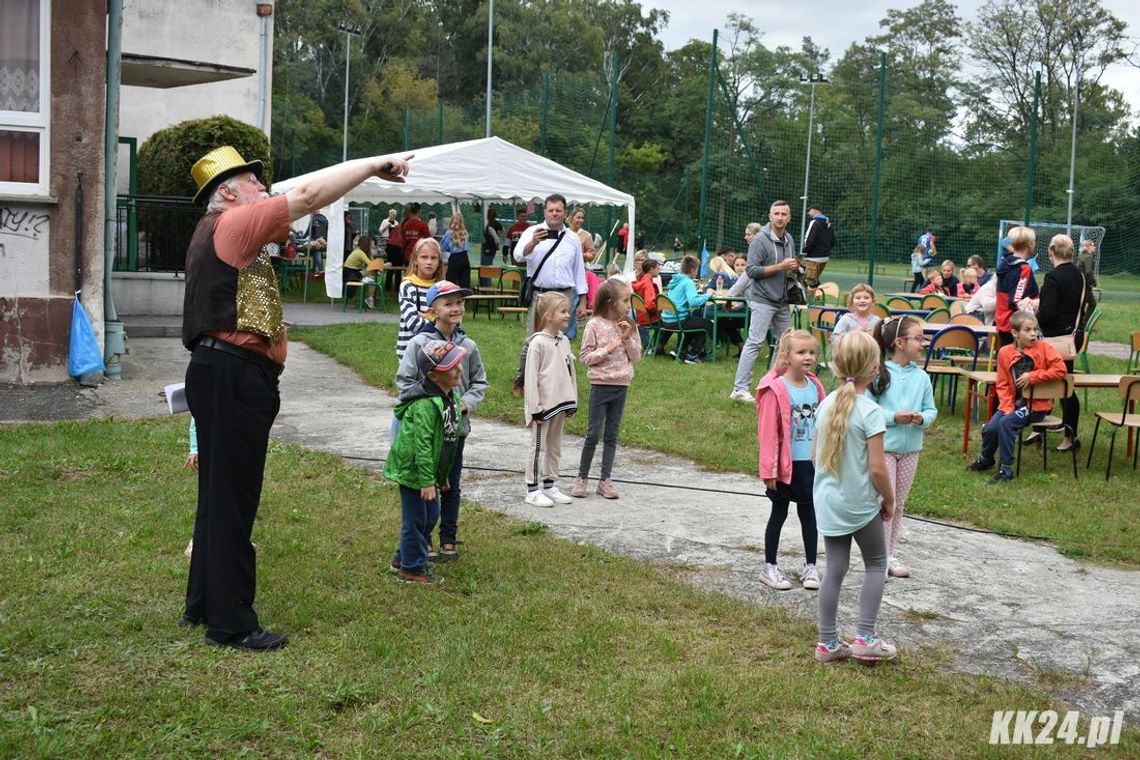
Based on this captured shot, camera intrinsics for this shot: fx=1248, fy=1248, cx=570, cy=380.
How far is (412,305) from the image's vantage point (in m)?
7.13

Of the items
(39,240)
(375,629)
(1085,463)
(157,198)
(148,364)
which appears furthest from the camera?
(157,198)

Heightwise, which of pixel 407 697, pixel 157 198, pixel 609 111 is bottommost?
pixel 407 697

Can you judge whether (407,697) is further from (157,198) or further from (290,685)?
(157,198)

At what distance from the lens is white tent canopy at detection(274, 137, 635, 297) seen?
2139 cm

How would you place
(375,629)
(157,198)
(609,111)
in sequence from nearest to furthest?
(375,629), (157,198), (609,111)

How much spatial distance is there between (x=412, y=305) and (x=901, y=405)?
9.10 ft

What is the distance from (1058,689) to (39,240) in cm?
983

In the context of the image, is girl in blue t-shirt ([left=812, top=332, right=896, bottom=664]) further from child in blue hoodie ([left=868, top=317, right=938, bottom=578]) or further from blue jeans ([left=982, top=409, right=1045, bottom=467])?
blue jeans ([left=982, top=409, right=1045, bottom=467])

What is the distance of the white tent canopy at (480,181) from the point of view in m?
21.4

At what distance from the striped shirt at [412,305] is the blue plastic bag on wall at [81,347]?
579 centimetres

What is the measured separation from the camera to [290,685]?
478 centimetres


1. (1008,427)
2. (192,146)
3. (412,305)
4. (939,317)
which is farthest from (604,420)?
(192,146)

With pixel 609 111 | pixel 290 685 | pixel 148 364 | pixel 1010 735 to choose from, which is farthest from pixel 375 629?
pixel 609 111

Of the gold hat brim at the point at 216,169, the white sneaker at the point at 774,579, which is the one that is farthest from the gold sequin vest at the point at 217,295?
the white sneaker at the point at 774,579
